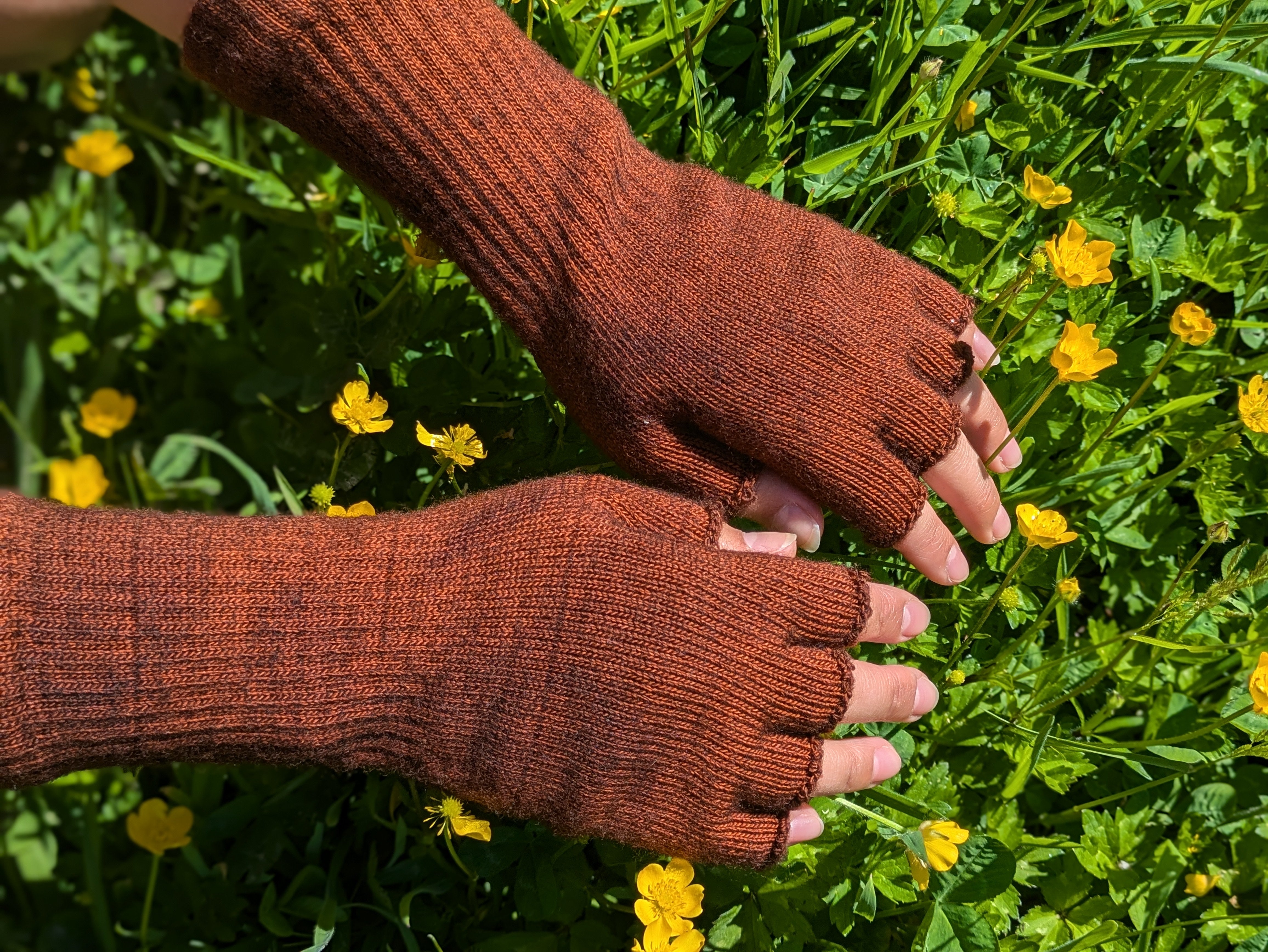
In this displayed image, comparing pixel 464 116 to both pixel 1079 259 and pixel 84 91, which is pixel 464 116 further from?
pixel 84 91

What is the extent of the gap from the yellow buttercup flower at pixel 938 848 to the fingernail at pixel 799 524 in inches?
17.0

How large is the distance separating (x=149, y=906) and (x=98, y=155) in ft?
5.57

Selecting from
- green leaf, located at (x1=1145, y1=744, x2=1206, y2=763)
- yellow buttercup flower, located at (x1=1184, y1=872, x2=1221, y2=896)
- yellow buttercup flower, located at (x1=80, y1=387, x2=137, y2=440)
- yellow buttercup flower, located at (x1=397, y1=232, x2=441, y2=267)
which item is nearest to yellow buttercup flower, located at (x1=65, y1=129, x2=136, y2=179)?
yellow buttercup flower, located at (x1=80, y1=387, x2=137, y2=440)

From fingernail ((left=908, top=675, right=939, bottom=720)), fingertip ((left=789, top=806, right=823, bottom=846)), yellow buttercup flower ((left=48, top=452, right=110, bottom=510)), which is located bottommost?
yellow buttercup flower ((left=48, top=452, right=110, bottom=510))

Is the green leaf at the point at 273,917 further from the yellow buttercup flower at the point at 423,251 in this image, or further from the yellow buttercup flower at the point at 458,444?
the yellow buttercup flower at the point at 423,251

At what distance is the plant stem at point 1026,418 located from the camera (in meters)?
1.45

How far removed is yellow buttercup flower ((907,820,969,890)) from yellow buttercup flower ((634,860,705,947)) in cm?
30

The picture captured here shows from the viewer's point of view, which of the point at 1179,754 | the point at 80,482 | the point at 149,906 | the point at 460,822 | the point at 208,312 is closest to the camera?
the point at 460,822

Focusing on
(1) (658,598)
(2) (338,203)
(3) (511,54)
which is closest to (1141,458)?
(1) (658,598)

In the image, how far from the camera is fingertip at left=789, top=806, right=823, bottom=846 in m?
1.38

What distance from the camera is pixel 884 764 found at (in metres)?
1.42

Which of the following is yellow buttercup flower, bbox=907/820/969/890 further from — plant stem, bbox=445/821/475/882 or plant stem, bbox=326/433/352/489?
plant stem, bbox=326/433/352/489

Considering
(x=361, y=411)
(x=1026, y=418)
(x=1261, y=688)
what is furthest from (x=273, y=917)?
(x=1261, y=688)

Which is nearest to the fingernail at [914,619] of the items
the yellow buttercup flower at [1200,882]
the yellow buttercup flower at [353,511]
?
the yellow buttercup flower at [1200,882]
